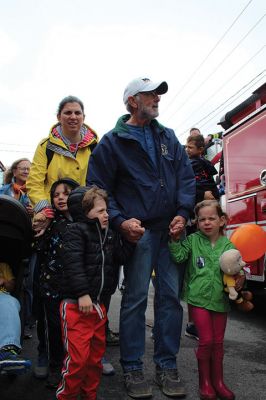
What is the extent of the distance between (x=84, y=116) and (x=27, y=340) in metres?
2.16

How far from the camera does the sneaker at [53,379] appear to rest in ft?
9.85

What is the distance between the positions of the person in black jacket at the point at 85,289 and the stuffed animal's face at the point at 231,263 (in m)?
0.74

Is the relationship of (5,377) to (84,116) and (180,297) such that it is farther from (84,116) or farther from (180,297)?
(84,116)

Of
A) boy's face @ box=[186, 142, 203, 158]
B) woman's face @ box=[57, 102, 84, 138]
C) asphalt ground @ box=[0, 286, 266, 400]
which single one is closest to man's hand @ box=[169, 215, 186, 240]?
asphalt ground @ box=[0, 286, 266, 400]

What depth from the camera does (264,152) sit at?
4.81 metres

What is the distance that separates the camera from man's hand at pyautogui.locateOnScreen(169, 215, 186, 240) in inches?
120

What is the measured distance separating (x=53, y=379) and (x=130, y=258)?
3.19 ft

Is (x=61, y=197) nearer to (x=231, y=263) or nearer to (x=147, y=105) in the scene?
(x=147, y=105)

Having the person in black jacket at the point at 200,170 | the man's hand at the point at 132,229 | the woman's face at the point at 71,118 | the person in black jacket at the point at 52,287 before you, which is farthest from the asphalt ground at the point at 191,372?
the woman's face at the point at 71,118

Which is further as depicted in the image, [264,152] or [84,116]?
[264,152]

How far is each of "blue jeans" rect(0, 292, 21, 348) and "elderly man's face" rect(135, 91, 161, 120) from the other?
1577 millimetres

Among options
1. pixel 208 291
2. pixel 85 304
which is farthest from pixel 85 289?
pixel 208 291

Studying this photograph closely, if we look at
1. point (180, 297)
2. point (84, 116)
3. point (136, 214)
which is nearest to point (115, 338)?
point (180, 297)

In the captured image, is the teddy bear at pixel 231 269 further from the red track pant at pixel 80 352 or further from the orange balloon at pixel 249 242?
the red track pant at pixel 80 352
